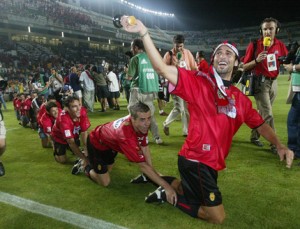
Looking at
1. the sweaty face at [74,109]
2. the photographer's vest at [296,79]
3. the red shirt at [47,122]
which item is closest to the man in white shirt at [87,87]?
the red shirt at [47,122]

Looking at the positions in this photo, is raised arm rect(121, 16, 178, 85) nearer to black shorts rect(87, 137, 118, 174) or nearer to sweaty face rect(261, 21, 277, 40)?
black shorts rect(87, 137, 118, 174)

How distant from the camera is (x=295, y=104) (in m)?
4.39

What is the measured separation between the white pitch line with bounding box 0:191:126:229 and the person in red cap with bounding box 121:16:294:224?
846 mm

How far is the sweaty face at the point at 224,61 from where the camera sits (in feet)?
8.53

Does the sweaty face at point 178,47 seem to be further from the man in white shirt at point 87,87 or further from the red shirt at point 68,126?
the man in white shirt at point 87,87

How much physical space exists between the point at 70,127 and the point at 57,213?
63.5 inches

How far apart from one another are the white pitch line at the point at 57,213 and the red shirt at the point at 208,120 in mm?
1083

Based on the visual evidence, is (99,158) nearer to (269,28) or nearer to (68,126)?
(68,126)

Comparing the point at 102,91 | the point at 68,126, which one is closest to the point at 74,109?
the point at 68,126

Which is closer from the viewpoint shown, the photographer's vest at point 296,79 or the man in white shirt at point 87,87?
the photographer's vest at point 296,79

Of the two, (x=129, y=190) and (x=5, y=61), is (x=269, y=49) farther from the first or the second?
(x=5, y=61)

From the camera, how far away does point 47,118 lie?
5.70m

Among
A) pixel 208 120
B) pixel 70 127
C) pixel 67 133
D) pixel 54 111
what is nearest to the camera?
pixel 208 120

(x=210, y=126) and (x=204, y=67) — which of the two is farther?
(x=204, y=67)
